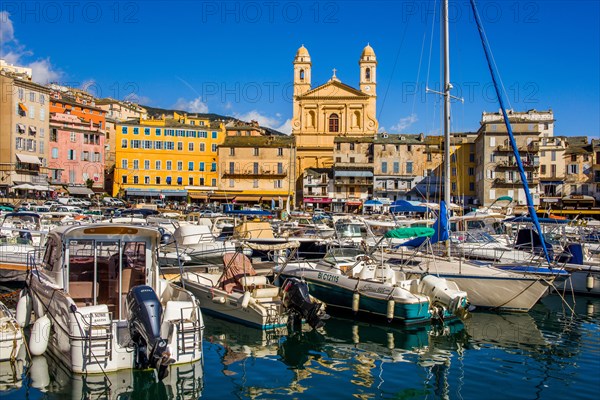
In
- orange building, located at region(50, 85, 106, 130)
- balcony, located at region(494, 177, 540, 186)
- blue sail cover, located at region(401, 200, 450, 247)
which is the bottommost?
blue sail cover, located at region(401, 200, 450, 247)

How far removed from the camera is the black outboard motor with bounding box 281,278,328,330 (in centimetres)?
1731

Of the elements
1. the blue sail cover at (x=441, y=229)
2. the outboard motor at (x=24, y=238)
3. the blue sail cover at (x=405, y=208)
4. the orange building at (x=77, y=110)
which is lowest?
the outboard motor at (x=24, y=238)

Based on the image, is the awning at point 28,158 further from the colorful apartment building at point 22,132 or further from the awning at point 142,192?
the awning at point 142,192

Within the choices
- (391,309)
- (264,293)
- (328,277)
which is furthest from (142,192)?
(391,309)

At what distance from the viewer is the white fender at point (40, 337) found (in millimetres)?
13992

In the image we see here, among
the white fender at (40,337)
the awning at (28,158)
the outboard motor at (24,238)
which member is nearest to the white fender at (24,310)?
the white fender at (40,337)

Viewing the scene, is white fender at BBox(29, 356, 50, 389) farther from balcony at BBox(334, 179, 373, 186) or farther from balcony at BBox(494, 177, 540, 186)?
balcony at BBox(334, 179, 373, 186)

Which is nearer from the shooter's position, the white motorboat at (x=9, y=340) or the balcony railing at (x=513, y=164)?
the white motorboat at (x=9, y=340)

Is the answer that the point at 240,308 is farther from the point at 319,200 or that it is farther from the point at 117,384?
the point at 319,200

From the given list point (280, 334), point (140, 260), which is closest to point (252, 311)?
point (280, 334)

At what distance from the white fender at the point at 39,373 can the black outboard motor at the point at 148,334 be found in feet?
6.70

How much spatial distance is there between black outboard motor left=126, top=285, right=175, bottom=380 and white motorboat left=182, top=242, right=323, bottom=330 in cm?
410

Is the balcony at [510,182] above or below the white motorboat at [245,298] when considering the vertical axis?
above

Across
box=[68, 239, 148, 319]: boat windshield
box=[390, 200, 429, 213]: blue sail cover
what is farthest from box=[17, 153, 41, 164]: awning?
box=[68, 239, 148, 319]: boat windshield
